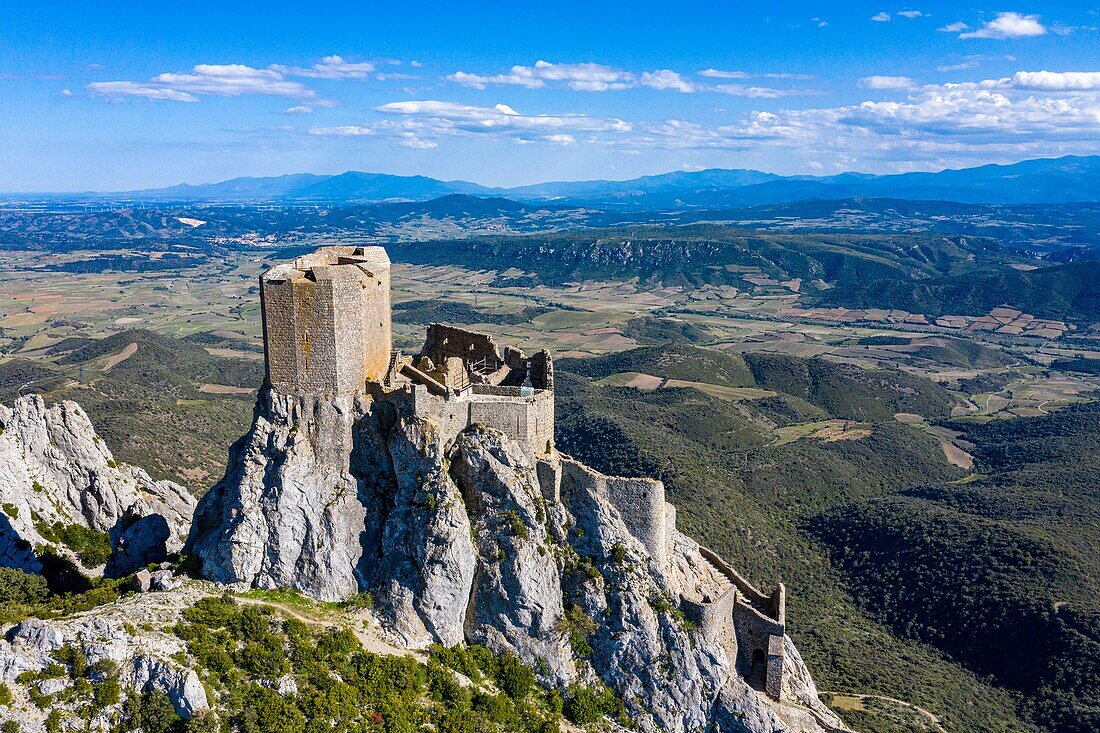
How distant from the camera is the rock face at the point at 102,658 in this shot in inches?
1257

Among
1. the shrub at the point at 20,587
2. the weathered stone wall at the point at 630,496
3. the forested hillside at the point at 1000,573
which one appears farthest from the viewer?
the forested hillside at the point at 1000,573

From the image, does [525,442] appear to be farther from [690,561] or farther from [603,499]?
[690,561]

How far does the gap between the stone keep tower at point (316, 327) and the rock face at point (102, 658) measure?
41.1 ft

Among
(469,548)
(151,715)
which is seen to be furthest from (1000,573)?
(151,715)

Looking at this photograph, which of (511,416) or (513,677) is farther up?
(511,416)

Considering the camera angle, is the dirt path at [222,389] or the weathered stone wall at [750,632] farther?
the dirt path at [222,389]

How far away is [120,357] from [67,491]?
12287 centimetres

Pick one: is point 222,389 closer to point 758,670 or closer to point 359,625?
point 359,625

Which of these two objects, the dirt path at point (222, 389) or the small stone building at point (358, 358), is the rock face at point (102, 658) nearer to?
the small stone building at point (358, 358)

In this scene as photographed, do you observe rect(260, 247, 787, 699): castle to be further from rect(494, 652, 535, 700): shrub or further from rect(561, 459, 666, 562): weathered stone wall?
rect(494, 652, 535, 700): shrub

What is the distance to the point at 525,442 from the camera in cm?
4344

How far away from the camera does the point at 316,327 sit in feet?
135

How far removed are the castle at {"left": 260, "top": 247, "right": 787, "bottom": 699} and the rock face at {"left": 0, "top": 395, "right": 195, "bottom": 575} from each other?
1756 centimetres

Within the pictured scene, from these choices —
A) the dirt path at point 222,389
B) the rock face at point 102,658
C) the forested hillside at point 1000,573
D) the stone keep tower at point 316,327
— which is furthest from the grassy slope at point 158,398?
the forested hillside at point 1000,573
